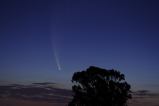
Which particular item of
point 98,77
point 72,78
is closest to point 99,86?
point 98,77

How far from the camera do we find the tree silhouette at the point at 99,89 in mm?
57188

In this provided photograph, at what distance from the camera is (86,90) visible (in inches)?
2298

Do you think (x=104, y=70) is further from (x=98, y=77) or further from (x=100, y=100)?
(x=100, y=100)

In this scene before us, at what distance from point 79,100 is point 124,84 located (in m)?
9.65

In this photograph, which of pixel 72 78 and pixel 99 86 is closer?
pixel 99 86

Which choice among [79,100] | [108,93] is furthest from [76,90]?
[108,93]

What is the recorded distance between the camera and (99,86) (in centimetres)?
5750

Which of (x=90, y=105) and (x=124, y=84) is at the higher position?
A: (x=124, y=84)

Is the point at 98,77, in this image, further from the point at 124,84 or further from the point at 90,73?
the point at 124,84

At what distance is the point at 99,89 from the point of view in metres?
57.3

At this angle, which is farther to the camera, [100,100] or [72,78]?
[72,78]

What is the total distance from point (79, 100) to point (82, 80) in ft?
13.3

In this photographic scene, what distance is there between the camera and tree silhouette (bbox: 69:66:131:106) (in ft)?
188

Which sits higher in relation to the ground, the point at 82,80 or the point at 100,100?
the point at 82,80
